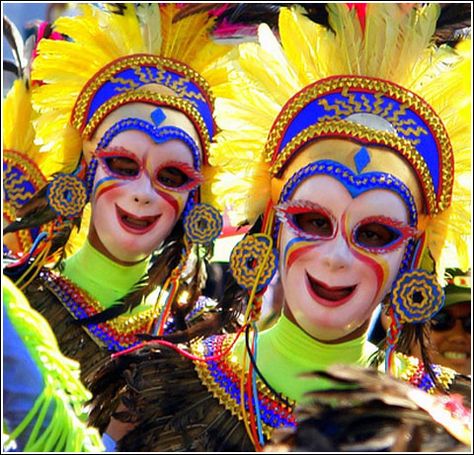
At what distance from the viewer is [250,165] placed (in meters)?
3.60

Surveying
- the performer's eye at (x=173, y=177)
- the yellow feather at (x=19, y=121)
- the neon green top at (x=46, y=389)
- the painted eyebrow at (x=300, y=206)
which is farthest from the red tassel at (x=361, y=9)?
the yellow feather at (x=19, y=121)

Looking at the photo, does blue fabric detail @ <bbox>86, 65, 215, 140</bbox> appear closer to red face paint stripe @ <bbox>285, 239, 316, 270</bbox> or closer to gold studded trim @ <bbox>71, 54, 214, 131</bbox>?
gold studded trim @ <bbox>71, 54, 214, 131</bbox>

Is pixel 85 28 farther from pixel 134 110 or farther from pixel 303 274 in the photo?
pixel 303 274

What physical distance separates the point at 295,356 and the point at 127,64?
1.71 metres

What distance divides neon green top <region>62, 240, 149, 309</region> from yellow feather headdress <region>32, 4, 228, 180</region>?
0.42m

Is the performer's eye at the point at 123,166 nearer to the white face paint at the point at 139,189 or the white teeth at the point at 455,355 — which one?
the white face paint at the point at 139,189

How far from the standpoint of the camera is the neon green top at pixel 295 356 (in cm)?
339

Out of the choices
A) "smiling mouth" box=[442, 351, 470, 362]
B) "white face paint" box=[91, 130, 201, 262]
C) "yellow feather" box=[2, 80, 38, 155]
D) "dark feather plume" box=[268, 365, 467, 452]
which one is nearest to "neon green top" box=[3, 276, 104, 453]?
A: "dark feather plume" box=[268, 365, 467, 452]

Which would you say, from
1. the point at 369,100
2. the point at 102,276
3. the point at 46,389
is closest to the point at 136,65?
the point at 102,276

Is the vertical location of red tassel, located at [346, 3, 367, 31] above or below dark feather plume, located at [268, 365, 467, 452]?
above

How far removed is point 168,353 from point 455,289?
210 cm

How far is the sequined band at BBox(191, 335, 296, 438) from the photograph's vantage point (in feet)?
10.9

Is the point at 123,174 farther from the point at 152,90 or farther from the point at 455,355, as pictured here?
the point at 455,355

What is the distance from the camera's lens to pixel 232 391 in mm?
3381
